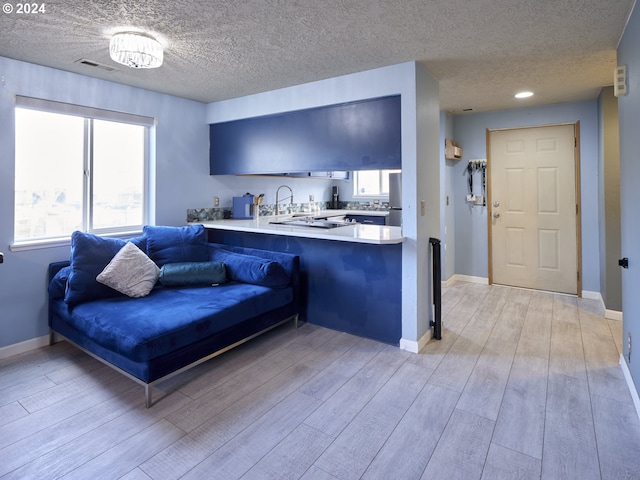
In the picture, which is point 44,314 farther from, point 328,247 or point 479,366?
point 479,366

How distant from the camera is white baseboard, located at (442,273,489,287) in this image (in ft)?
16.2

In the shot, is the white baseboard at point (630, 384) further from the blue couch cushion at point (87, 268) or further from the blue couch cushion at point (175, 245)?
the blue couch cushion at point (87, 268)

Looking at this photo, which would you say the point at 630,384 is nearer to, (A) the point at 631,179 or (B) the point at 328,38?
(A) the point at 631,179

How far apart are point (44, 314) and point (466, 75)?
409cm

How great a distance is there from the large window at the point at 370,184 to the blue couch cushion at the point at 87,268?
411cm

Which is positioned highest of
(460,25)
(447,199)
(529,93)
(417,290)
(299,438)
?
(529,93)

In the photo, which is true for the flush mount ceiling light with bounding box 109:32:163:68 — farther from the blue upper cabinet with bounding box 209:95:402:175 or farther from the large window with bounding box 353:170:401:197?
the large window with bounding box 353:170:401:197

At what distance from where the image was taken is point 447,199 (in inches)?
194

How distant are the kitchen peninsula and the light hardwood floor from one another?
0.23 m

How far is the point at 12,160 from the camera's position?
282 cm

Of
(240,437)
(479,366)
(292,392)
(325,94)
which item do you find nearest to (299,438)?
(240,437)

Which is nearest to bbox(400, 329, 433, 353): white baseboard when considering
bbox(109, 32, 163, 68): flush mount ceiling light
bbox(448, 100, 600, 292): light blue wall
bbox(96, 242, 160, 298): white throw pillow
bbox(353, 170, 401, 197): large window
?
bbox(96, 242, 160, 298): white throw pillow

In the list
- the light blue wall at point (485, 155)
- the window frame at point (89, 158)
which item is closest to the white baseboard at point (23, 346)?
the window frame at point (89, 158)

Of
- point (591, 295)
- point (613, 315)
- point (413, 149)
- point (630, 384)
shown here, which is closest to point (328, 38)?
point (413, 149)
